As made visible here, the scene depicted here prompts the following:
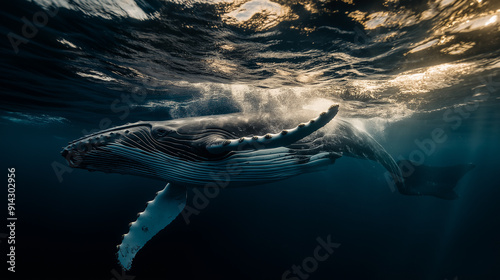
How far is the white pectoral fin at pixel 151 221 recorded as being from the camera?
4.48m

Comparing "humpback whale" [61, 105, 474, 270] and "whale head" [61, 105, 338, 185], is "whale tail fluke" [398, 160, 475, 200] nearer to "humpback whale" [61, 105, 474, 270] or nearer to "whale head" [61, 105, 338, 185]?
"humpback whale" [61, 105, 474, 270]

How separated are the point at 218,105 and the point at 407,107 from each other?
671 inches

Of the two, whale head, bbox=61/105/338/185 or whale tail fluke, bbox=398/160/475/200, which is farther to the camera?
whale tail fluke, bbox=398/160/475/200

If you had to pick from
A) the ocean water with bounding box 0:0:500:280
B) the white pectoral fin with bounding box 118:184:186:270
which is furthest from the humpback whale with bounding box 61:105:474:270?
the ocean water with bounding box 0:0:500:280

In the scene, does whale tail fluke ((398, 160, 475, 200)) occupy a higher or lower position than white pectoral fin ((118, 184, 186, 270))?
lower

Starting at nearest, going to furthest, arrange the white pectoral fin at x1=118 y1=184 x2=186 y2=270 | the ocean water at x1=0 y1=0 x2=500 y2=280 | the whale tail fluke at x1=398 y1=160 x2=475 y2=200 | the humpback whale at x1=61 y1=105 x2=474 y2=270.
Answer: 1. the humpback whale at x1=61 y1=105 x2=474 y2=270
2. the white pectoral fin at x1=118 y1=184 x2=186 y2=270
3. the ocean water at x1=0 y1=0 x2=500 y2=280
4. the whale tail fluke at x1=398 y1=160 x2=475 y2=200

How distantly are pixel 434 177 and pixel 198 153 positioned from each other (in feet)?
39.7

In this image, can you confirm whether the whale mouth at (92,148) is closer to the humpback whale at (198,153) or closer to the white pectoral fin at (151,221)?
the humpback whale at (198,153)

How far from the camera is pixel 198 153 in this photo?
11.5 feet

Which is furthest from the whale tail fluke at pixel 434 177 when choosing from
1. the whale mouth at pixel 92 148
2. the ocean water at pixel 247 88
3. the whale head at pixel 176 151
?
the whale mouth at pixel 92 148

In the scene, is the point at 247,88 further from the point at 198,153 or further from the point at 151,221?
the point at 198,153

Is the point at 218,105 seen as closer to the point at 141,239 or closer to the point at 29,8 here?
the point at 29,8

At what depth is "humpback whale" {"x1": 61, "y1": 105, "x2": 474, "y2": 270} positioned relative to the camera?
3.22 m

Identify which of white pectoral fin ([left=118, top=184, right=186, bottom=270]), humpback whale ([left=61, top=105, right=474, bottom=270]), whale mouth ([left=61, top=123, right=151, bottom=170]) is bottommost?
white pectoral fin ([left=118, top=184, right=186, bottom=270])
